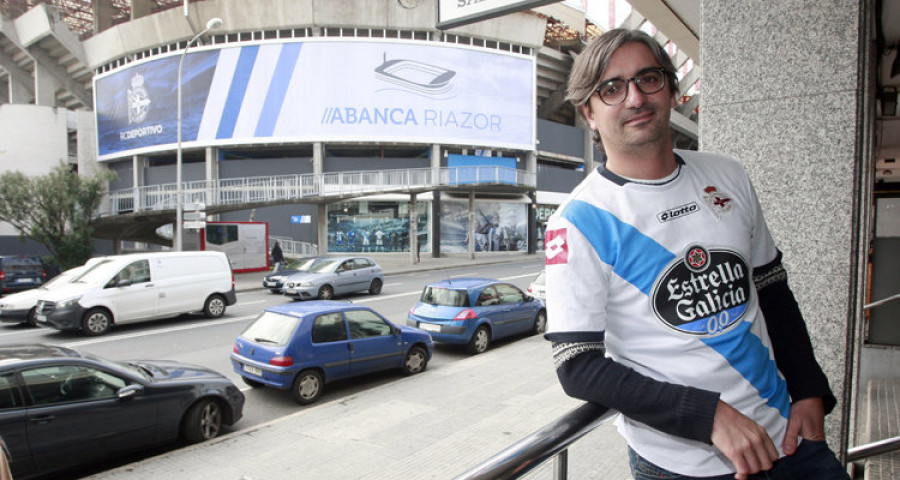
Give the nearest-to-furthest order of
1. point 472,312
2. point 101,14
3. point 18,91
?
point 472,312 < point 101,14 < point 18,91

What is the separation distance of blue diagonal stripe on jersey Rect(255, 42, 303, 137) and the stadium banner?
66 millimetres

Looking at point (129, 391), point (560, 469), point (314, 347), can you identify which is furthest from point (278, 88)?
point (560, 469)

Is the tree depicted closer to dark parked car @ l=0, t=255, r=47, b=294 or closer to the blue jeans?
dark parked car @ l=0, t=255, r=47, b=294

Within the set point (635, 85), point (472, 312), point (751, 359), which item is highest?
point (635, 85)

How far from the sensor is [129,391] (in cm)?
629

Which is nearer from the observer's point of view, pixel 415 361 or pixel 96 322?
pixel 415 361

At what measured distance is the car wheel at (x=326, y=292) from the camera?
18178 millimetres

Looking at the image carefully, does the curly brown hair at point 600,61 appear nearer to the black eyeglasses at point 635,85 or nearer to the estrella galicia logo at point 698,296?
the black eyeglasses at point 635,85

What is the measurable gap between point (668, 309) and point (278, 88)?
37.2 metres

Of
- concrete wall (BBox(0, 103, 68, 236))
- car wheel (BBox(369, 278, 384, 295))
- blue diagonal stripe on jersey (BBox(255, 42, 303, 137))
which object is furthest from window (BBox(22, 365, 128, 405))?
concrete wall (BBox(0, 103, 68, 236))

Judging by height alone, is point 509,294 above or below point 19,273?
below

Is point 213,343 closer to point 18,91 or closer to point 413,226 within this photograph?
point 413,226

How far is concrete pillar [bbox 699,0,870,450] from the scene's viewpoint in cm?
276

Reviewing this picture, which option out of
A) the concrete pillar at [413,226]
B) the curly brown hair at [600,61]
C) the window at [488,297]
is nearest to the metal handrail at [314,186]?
the concrete pillar at [413,226]
